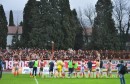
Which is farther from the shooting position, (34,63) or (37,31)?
(37,31)

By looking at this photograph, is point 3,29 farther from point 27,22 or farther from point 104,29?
point 104,29

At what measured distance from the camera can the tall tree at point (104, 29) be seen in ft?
273

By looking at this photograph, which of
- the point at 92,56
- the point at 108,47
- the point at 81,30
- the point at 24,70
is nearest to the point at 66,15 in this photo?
the point at 108,47

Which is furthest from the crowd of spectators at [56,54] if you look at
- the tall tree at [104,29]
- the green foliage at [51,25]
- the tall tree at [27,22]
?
the tall tree at [27,22]

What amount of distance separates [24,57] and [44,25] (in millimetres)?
23992

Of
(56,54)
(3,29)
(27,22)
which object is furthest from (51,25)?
(56,54)

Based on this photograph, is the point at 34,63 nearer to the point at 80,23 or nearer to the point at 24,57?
the point at 24,57

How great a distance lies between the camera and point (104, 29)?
274ft

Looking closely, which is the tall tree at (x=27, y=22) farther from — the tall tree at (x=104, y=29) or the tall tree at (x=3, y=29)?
the tall tree at (x=104, y=29)

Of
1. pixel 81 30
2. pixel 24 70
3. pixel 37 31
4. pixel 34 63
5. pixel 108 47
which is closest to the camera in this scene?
pixel 34 63

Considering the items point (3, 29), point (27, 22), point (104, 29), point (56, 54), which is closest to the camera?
point (56, 54)

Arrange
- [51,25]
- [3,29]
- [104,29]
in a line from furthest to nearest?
[3,29] → [104,29] → [51,25]

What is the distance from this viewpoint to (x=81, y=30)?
101188mm

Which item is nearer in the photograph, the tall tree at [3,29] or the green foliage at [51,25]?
the green foliage at [51,25]
